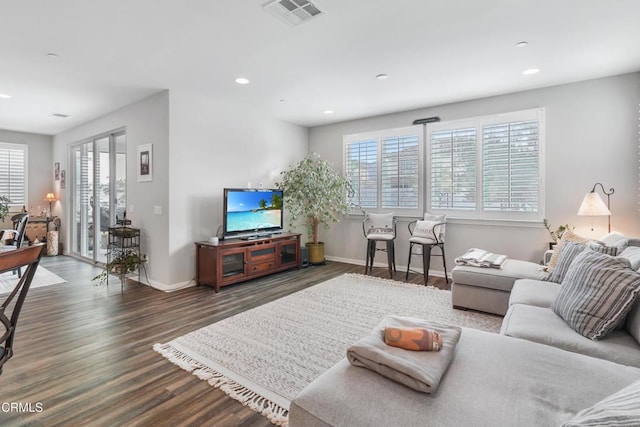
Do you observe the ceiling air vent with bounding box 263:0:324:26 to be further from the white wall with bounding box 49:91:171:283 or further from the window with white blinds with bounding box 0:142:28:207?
the window with white blinds with bounding box 0:142:28:207

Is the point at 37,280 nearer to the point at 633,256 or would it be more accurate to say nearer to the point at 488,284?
the point at 488,284

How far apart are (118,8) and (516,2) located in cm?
296

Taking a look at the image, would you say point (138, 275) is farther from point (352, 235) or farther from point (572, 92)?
point (572, 92)

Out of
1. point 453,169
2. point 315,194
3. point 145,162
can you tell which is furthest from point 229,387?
point 453,169

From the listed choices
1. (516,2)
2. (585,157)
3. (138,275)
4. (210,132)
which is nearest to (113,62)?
(210,132)

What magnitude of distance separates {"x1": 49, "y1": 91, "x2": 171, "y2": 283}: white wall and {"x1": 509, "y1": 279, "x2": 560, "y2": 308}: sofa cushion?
156 inches

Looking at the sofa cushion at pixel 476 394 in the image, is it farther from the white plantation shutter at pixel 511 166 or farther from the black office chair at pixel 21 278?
the white plantation shutter at pixel 511 166

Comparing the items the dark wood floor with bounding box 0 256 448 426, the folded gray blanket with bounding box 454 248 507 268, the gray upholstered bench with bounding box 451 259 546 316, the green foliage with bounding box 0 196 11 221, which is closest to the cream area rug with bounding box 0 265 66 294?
the dark wood floor with bounding box 0 256 448 426

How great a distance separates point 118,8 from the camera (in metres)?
2.43

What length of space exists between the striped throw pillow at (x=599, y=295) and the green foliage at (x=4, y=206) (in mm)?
Answer: 8472

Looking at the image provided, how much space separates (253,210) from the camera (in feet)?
16.4

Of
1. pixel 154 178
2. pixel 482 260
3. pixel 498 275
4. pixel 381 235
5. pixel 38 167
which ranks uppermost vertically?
pixel 38 167

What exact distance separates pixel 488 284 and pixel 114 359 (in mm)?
3458

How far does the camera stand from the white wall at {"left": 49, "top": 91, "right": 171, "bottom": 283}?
14.1ft
